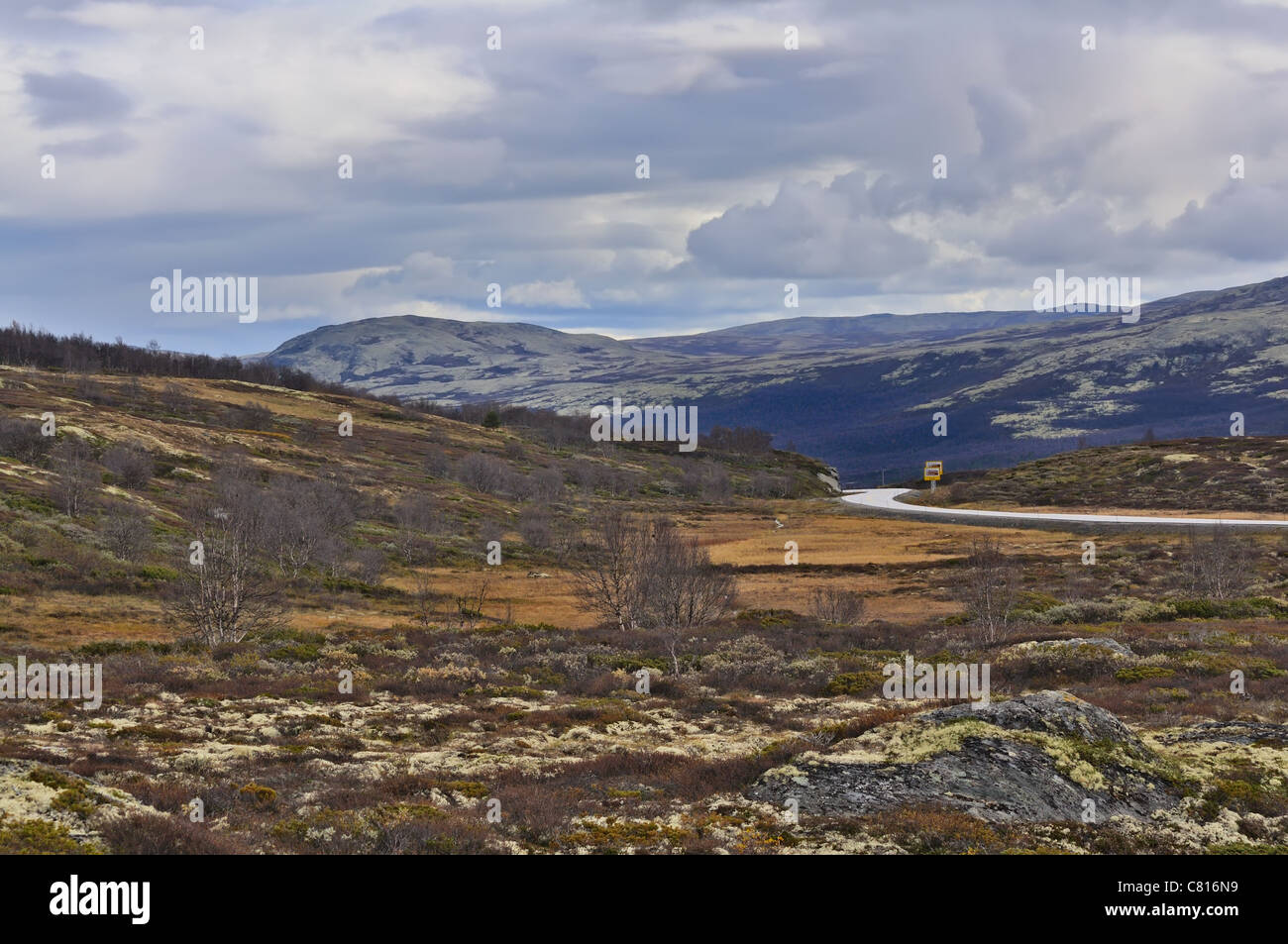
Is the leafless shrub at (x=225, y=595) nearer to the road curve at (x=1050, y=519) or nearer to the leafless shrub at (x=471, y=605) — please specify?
the leafless shrub at (x=471, y=605)

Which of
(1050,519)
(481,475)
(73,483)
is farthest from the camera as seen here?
(481,475)

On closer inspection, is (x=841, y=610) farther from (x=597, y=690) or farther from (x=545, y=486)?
(x=545, y=486)

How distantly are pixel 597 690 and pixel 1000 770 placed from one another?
1650cm

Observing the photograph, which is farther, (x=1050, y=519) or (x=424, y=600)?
(x=1050, y=519)

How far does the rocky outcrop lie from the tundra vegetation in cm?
6

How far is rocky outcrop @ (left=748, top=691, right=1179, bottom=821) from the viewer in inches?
538

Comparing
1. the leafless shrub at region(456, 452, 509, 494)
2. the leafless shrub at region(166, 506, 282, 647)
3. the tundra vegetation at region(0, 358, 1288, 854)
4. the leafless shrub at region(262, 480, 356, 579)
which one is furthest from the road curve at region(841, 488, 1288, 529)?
the leafless shrub at region(262, 480, 356, 579)

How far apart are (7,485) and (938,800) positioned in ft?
249

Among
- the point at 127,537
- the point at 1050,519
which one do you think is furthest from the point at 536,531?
the point at 1050,519

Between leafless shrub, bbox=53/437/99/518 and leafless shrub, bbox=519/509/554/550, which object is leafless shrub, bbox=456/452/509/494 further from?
leafless shrub, bbox=53/437/99/518

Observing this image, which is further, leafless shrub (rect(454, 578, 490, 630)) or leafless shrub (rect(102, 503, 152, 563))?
leafless shrub (rect(102, 503, 152, 563))

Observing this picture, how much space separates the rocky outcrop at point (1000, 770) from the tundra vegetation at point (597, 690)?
60 millimetres

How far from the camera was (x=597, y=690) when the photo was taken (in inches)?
1141

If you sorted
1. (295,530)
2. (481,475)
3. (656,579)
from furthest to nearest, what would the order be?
1. (481,475)
2. (295,530)
3. (656,579)
